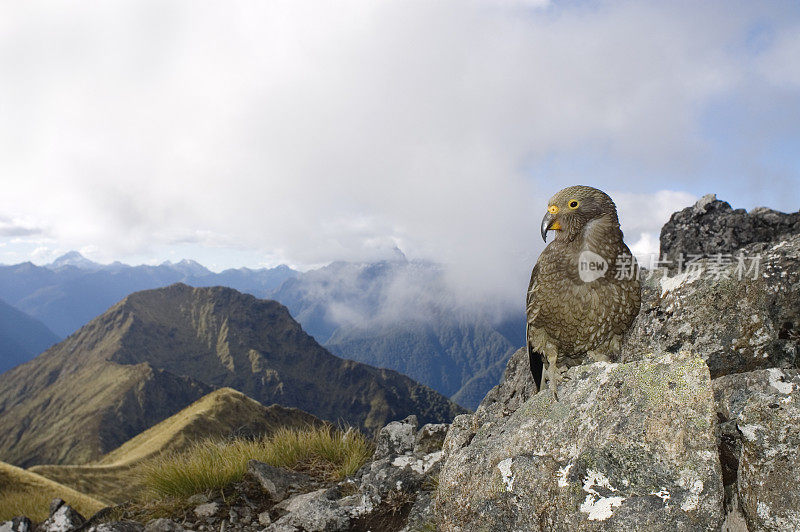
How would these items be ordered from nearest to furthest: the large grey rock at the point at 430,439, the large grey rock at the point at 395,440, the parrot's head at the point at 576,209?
the parrot's head at the point at 576,209 → the large grey rock at the point at 430,439 → the large grey rock at the point at 395,440

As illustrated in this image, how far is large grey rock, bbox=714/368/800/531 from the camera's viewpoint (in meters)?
3.71

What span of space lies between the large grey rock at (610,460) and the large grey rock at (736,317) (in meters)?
1.24

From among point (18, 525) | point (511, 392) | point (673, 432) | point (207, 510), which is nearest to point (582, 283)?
point (673, 432)

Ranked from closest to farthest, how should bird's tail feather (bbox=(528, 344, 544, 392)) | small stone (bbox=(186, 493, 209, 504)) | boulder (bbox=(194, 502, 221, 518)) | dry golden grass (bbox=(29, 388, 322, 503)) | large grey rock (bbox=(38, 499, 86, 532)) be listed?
1. bird's tail feather (bbox=(528, 344, 544, 392))
2. boulder (bbox=(194, 502, 221, 518))
3. small stone (bbox=(186, 493, 209, 504))
4. large grey rock (bbox=(38, 499, 86, 532))
5. dry golden grass (bbox=(29, 388, 322, 503))

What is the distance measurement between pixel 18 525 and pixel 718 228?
15539mm

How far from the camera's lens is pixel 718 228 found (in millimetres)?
8742

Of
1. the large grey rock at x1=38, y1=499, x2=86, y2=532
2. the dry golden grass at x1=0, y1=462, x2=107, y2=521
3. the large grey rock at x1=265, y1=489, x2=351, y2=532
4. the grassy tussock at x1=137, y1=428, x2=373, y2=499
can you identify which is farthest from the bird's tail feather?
the dry golden grass at x1=0, y1=462, x2=107, y2=521

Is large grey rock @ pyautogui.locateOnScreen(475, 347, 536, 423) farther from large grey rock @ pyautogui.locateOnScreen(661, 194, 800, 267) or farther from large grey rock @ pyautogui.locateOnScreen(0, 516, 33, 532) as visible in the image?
large grey rock @ pyautogui.locateOnScreen(0, 516, 33, 532)

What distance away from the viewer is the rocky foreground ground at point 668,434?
379 centimetres

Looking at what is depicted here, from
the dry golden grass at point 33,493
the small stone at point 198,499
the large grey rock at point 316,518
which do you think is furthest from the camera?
the dry golden grass at point 33,493

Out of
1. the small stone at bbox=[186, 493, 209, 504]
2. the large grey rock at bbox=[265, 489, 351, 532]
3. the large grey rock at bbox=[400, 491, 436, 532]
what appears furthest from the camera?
the small stone at bbox=[186, 493, 209, 504]

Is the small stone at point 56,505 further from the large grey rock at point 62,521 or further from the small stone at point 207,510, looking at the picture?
the small stone at point 207,510

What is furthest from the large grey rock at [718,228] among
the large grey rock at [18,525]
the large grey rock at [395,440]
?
the large grey rock at [18,525]

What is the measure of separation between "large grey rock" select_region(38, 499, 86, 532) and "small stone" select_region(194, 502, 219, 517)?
2.77 m
